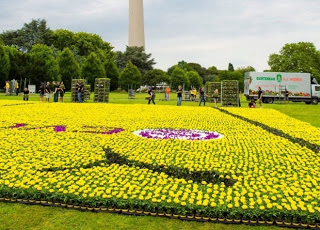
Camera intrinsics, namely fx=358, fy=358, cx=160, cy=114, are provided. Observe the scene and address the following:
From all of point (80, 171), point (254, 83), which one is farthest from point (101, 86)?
point (80, 171)

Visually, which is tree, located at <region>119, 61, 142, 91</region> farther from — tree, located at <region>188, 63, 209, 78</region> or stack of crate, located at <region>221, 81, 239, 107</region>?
tree, located at <region>188, 63, 209, 78</region>

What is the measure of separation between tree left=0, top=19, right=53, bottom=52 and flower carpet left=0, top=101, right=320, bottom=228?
7456 cm

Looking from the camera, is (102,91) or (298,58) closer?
(102,91)

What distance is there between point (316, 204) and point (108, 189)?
3.90m

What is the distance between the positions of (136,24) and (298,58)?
187 feet

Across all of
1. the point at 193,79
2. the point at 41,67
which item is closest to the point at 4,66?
the point at 41,67

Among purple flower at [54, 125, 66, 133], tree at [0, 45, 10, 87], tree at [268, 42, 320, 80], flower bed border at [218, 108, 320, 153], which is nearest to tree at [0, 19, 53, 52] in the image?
tree at [0, 45, 10, 87]

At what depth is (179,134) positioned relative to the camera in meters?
14.2

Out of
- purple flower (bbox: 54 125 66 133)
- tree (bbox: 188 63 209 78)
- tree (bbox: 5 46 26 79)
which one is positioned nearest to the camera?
purple flower (bbox: 54 125 66 133)

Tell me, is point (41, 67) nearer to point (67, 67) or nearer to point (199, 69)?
point (67, 67)

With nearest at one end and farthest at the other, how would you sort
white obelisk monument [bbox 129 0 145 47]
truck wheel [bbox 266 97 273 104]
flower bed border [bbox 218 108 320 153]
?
flower bed border [bbox 218 108 320 153] → truck wheel [bbox 266 97 273 104] → white obelisk monument [bbox 129 0 145 47]

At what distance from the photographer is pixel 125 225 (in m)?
5.80

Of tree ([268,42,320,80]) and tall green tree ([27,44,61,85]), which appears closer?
tall green tree ([27,44,61,85])

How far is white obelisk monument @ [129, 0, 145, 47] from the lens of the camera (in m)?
117
